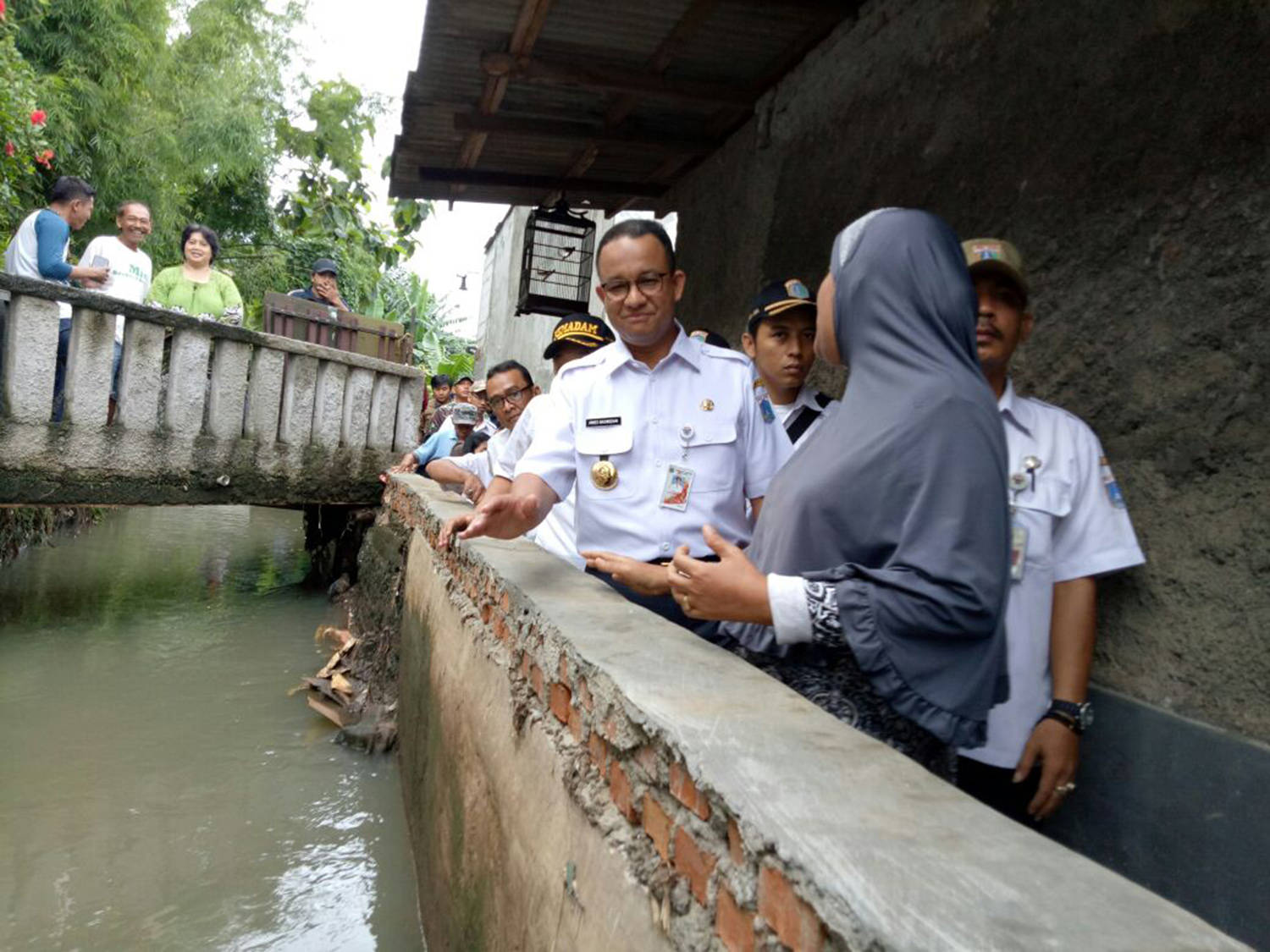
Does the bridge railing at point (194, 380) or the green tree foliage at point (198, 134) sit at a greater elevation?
the green tree foliage at point (198, 134)

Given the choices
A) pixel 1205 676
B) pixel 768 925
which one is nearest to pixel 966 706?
pixel 768 925

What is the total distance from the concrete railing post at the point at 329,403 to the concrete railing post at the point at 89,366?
58.6 inches

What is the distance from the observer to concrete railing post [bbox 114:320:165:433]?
5.88m

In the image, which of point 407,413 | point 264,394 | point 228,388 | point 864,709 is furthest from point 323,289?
point 864,709

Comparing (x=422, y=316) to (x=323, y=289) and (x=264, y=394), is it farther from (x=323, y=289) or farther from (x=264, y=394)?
(x=264, y=394)

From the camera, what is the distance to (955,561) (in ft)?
4.24

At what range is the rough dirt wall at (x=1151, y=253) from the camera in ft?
6.51

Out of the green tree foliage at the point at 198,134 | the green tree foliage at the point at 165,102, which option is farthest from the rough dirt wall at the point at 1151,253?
the green tree foliage at the point at 165,102

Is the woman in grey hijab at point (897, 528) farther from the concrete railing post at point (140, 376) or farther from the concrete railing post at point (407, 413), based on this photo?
the concrete railing post at point (407, 413)

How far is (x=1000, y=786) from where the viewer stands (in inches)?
79.0

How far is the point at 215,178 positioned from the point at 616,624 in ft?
42.8

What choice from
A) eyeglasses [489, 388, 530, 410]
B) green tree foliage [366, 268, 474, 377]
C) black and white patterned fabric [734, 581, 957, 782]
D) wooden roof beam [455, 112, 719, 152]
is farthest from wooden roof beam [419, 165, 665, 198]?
green tree foliage [366, 268, 474, 377]

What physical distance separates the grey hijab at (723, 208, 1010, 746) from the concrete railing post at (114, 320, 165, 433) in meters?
5.60

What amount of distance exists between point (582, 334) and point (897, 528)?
2844 mm
